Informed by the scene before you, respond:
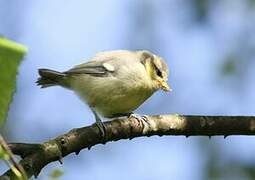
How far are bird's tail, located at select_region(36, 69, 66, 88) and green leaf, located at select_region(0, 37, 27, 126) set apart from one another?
2.64m

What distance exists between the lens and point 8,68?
0.92 meters

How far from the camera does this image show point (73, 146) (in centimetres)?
214

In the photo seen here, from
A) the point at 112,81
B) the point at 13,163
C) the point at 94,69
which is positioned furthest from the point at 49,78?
the point at 13,163

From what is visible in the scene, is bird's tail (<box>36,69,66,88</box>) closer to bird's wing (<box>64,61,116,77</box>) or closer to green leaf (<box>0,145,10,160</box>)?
bird's wing (<box>64,61,116,77</box>)

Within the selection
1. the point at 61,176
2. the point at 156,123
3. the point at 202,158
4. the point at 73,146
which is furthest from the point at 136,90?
the point at 202,158

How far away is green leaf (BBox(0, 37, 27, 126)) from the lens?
0.89 meters

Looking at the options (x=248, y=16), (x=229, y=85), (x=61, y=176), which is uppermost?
(x=61, y=176)

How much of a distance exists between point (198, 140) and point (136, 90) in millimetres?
5715

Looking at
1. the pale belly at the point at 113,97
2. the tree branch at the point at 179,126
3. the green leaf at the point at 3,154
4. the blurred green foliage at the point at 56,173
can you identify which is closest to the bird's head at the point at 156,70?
the pale belly at the point at 113,97

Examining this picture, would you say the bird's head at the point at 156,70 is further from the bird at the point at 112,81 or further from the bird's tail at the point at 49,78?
the bird's tail at the point at 49,78

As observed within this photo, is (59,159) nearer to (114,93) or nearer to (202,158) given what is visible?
(114,93)

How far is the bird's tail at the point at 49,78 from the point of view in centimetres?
361

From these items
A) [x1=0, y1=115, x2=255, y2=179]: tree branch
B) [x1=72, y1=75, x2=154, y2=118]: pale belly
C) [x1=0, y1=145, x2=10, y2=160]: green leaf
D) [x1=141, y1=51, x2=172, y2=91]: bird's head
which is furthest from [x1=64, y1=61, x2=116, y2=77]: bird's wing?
[x1=0, y1=145, x2=10, y2=160]: green leaf

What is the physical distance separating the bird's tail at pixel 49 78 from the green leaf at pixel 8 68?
2638mm
